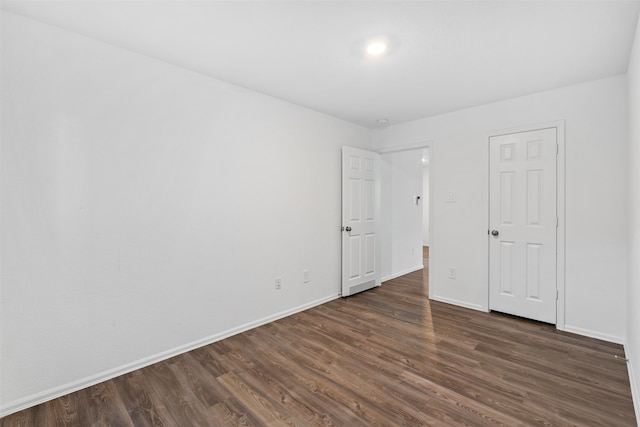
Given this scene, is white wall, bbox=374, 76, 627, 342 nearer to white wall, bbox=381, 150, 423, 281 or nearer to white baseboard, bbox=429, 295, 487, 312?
white baseboard, bbox=429, 295, 487, 312

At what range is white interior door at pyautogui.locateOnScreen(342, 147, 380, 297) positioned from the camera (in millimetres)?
3947

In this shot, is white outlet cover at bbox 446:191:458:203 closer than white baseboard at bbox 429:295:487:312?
No

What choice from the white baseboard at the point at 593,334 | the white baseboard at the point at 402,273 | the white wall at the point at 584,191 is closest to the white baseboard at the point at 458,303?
the white wall at the point at 584,191

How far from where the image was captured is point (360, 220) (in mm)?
4133

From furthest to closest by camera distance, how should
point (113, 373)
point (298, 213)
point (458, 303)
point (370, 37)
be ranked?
point (458, 303) < point (298, 213) < point (113, 373) < point (370, 37)

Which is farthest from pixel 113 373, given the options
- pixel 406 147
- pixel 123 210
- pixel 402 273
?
pixel 402 273

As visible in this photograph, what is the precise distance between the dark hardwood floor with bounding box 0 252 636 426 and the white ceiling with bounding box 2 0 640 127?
2.43 metres

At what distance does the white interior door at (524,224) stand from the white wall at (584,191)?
11cm

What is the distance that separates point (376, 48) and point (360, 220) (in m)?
2.38

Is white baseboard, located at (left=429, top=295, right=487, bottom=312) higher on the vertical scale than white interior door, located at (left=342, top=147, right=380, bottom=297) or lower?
lower

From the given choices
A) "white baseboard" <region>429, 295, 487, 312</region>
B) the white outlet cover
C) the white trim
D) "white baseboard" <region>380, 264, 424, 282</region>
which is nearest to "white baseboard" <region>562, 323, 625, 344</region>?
"white baseboard" <region>429, 295, 487, 312</region>

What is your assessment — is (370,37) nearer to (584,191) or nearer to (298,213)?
(298,213)

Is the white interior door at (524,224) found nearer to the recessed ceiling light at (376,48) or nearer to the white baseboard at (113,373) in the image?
the recessed ceiling light at (376,48)

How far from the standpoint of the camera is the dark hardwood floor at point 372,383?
1.75 metres
